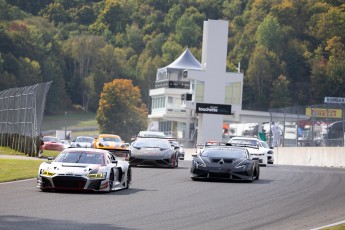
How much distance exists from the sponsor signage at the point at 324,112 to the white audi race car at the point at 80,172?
25.5 metres

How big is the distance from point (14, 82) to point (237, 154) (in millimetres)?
131155

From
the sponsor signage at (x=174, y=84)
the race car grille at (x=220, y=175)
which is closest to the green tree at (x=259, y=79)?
the sponsor signage at (x=174, y=84)

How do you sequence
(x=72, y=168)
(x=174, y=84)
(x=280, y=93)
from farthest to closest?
(x=280, y=93), (x=174, y=84), (x=72, y=168)

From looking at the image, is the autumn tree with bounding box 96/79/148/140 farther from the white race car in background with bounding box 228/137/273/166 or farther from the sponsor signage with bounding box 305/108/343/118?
the white race car in background with bounding box 228/137/273/166

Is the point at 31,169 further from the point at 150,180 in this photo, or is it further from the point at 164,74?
the point at 164,74

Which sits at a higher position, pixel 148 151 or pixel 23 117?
pixel 23 117

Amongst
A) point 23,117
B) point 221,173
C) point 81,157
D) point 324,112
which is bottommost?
point 221,173

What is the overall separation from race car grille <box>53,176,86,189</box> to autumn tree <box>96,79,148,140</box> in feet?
446

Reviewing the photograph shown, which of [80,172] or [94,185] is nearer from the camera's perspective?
[80,172]

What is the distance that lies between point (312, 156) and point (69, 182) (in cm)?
3151

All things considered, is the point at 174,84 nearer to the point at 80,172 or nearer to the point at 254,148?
the point at 254,148

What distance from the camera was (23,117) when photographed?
51969mm

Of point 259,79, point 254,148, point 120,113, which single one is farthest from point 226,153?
point 259,79

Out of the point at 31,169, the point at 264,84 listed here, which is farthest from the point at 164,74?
the point at 31,169
